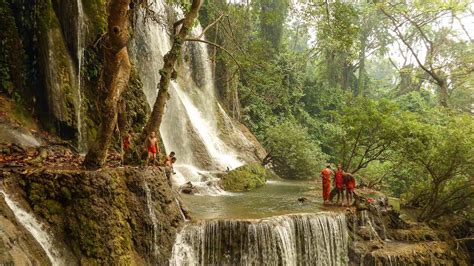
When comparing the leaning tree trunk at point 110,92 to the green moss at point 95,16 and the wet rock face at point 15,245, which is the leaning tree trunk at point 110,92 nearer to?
the wet rock face at point 15,245

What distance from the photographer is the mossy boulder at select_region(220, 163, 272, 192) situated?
1589cm

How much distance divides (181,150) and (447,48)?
24.8 meters

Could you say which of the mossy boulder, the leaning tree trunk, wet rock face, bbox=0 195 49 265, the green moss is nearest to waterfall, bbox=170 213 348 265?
the leaning tree trunk

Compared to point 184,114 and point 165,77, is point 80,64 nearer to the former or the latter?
point 165,77

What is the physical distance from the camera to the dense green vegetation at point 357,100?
46.2 feet

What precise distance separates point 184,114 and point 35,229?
1401 centimetres

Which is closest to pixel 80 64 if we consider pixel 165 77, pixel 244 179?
pixel 165 77

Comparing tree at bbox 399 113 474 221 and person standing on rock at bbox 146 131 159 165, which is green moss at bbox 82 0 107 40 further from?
tree at bbox 399 113 474 221

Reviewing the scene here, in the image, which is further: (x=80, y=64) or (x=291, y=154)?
(x=291, y=154)

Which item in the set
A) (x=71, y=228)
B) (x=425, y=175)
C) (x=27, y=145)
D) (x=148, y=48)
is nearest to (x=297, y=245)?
(x=71, y=228)

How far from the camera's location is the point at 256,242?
9305mm

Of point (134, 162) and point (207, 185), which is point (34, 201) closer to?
point (134, 162)

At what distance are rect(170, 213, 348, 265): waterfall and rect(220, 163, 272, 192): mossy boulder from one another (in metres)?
5.66

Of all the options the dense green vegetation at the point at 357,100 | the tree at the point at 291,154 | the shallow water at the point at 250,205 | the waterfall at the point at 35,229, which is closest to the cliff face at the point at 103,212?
the waterfall at the point at 35,229
